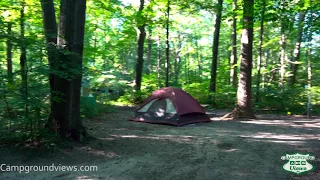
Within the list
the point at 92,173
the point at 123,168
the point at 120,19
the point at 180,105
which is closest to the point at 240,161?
the point at 123,168

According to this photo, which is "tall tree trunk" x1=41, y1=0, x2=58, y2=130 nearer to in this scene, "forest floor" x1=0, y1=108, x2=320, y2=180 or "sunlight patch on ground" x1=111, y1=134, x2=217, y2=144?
"forest floor" x1=0, y1=108, x2=320, y2=180

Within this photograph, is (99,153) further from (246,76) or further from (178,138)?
(246,76)

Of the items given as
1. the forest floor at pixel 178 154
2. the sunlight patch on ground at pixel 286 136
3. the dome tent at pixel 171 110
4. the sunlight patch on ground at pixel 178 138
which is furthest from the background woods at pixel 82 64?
the sunlight patch on ground at pixel 286 136

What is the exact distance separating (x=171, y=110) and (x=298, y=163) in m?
5.31

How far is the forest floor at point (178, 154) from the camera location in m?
4.43

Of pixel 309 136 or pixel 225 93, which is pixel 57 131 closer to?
pixel 309 136

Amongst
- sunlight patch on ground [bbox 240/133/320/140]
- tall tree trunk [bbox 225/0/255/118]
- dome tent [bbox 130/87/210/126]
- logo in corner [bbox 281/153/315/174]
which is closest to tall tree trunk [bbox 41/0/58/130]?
dome tent [bbox 130/87/210/126]

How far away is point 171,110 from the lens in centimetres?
966

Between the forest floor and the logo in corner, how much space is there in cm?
12

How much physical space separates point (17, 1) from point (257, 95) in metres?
12.9

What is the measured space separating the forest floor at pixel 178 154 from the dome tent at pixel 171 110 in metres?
1.27

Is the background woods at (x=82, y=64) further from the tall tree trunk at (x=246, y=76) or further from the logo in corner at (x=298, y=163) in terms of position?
the logo in corner at (x=298, y=163)

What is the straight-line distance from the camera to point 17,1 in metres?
11.8

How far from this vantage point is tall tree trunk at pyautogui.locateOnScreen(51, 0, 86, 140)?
5891 mm
